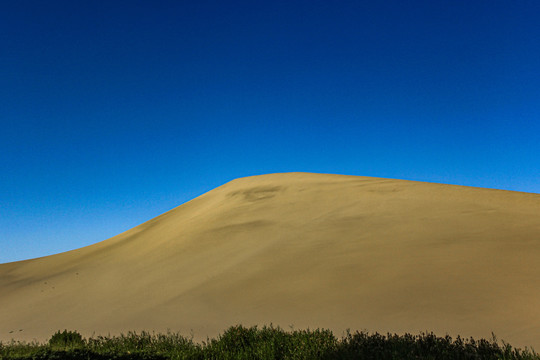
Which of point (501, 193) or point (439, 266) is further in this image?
point (501, 193)

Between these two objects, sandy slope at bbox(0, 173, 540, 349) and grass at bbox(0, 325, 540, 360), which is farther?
sandy slope at bbox(0, 173, 540, 349)

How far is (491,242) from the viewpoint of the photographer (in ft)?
45.5

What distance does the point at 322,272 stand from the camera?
1420cm

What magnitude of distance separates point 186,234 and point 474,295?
17958 mm

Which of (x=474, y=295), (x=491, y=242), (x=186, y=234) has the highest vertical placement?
(x=186, y=234)

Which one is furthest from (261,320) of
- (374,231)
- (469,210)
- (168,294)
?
(469,210)

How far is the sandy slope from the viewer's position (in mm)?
10367

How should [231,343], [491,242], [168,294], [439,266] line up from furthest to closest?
[168,294], [491,242], [439,266], [231,343]

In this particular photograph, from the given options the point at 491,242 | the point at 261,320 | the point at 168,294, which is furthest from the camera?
the point at 168,294

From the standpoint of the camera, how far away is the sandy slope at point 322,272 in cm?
1037

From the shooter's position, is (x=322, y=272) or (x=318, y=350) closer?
(x=318, y=350)

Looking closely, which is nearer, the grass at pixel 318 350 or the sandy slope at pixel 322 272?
the grass at pixel 318 350

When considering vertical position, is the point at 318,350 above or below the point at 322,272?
below

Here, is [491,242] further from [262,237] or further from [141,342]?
[141,342]
